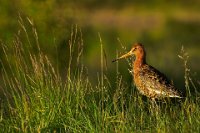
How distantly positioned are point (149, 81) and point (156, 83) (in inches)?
5.2

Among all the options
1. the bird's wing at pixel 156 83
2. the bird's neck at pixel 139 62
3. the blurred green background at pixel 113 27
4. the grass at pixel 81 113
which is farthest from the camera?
the blurred green background at pixel 113 27

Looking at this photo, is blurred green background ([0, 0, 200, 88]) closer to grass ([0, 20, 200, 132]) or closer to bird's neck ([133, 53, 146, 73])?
grass ([0, 20, 200, 132])

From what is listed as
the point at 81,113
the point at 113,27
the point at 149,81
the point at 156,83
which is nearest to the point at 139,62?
the point at 149,81

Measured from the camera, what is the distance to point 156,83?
11461 mm

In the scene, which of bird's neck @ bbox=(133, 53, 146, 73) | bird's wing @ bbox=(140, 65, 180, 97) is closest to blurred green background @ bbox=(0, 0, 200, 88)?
bird's wing @ bbox=(140, 65, 180, 97)

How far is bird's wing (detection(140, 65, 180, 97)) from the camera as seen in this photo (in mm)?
11023

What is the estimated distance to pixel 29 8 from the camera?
1619cm

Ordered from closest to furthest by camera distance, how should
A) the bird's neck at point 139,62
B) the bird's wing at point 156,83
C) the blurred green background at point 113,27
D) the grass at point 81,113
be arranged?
the grass at point 81,113, the bird's wing at point 156,83, the bird's neck at point 139,62, the blurred green background at point 113,27

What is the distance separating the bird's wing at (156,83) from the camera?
1102cm

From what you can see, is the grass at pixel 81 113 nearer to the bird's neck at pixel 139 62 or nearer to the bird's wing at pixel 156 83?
the bird's wing at pixel 156 83

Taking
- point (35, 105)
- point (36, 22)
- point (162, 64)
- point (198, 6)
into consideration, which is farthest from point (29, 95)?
point (198, 6)

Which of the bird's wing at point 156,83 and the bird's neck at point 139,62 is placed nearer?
the bird's wing at point 156,83

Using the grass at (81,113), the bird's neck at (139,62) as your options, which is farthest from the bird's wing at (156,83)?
the grass at (81,113)

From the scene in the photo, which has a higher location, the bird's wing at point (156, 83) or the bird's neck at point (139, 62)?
the bird's neck at point (139, 62)
